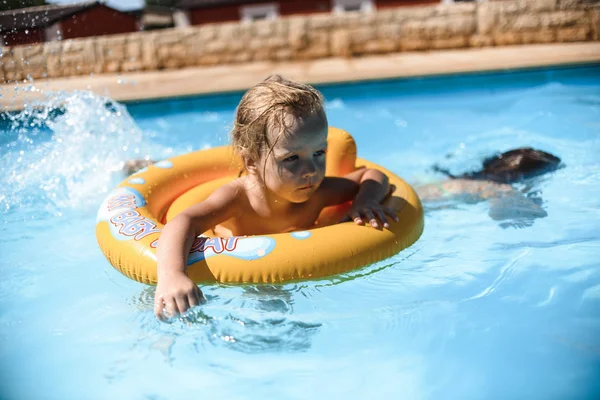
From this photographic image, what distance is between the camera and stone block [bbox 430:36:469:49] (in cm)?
828

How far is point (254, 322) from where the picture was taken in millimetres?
2367

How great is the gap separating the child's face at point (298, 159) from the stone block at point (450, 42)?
20.9 ft

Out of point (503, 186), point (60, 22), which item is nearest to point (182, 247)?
point (503, 186)

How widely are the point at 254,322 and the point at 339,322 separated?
34 centimetres

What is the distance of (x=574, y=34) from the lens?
26.0 feet

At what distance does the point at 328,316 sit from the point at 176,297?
0.65 m

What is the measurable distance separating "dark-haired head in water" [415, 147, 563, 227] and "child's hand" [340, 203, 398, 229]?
0.94 meters

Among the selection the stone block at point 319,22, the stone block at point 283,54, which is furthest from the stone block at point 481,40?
the stone block at point 283,54

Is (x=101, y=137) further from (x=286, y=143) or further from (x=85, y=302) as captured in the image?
(x=286, y=143)

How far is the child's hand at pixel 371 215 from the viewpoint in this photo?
2.59 m

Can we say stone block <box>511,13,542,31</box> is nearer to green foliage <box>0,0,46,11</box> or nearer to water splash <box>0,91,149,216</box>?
water splash <box>0,91,149,216</box>

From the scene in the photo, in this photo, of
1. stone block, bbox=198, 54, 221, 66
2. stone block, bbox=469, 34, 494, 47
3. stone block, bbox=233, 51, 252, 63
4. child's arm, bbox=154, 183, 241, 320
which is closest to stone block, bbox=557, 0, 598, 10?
stone block, bbox=469, 34, 494, 47

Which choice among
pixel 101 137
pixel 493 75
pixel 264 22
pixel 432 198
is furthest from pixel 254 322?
pixel 264 22

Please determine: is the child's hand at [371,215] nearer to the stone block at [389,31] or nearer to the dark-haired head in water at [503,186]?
the dark-haired head in water at [503,186]
